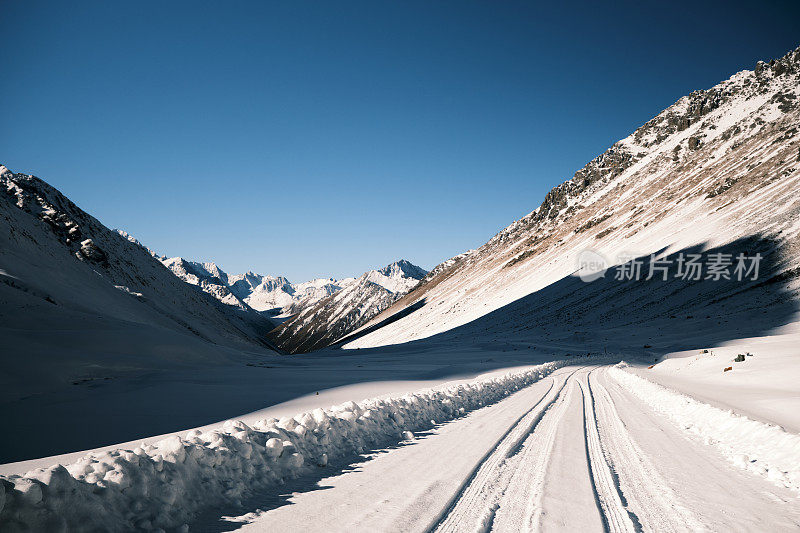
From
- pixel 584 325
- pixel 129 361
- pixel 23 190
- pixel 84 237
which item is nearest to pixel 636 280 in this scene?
pixel 584 325

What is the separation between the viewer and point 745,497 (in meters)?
4.35

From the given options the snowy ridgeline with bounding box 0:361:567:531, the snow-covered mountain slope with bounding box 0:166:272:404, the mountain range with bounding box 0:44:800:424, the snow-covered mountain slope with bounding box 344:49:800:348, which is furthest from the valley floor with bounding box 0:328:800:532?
the snow-covered mountain slope with bounding box 344:49:800:348

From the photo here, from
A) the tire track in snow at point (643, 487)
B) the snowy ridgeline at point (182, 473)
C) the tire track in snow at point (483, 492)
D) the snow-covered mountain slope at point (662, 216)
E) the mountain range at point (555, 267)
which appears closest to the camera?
the snowy ridgeline at point (182, 473)

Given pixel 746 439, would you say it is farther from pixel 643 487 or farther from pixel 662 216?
pixel 662 216

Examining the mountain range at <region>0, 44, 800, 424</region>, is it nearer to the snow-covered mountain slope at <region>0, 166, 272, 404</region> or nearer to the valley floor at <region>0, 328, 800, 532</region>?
the snow-covered mountain slope at <region>0, 166, 272, 404</region>

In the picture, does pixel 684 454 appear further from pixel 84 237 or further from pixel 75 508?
pixel 84 237

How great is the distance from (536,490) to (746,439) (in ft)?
16.7

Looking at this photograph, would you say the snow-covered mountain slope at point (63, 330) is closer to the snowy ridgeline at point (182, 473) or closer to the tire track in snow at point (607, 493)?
the snowy ridgeline at point (182, 473)

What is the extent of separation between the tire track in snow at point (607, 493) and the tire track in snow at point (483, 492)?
102 centimetres

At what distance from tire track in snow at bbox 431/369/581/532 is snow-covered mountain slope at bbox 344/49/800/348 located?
46.4 m

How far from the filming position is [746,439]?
653 centimetres

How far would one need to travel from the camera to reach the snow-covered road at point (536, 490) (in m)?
3.53

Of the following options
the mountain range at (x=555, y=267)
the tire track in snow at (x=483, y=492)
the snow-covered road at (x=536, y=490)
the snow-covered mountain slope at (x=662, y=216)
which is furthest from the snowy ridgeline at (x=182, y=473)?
the snow-covered mountain slope at (x=662, y=216)

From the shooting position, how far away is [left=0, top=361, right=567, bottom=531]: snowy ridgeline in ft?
8.64
